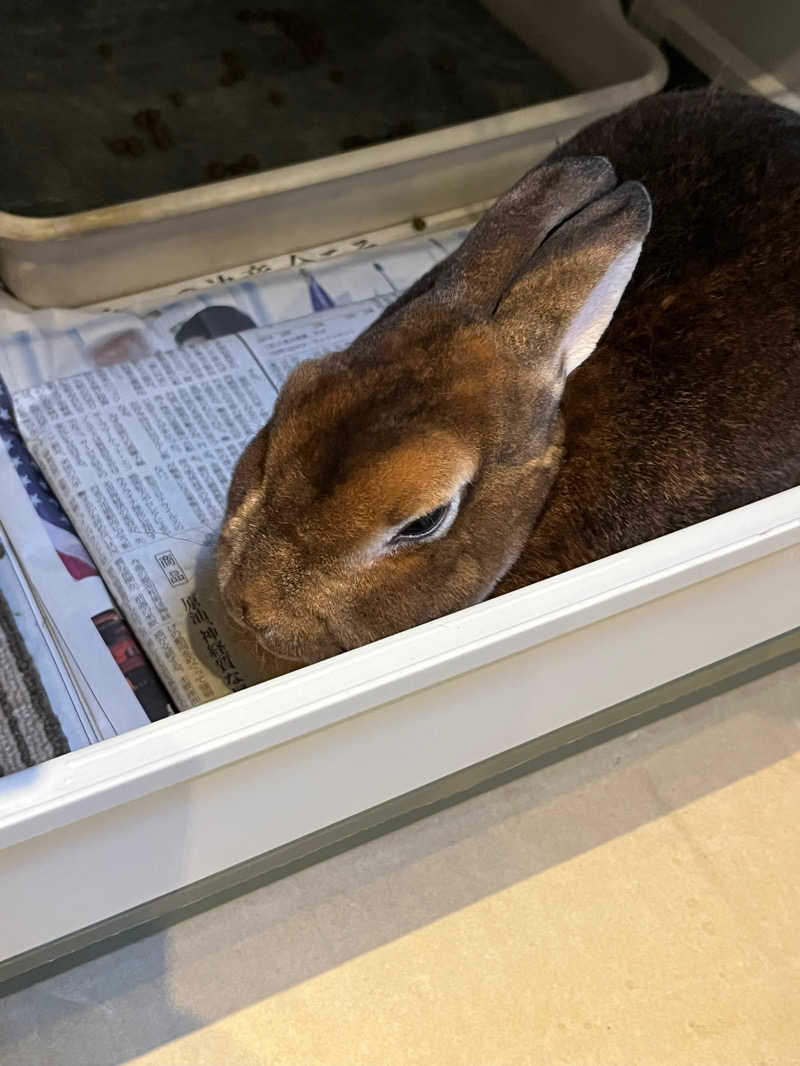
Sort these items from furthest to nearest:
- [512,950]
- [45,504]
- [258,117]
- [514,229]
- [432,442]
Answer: [258,117], [45,504], [512,950], [514,229], [432,442]

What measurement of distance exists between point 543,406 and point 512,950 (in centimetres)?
51

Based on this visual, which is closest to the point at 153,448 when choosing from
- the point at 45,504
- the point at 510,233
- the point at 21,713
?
the point at 45,504

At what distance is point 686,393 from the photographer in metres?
0.89

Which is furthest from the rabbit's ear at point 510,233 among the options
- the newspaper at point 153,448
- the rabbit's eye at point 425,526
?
the newspaper at point 153,448

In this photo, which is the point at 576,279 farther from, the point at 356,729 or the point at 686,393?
the point at 356,729

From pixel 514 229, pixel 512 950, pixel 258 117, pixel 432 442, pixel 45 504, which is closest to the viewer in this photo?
pixel 432 442

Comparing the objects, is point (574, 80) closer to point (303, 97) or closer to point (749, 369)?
point (303, 97)

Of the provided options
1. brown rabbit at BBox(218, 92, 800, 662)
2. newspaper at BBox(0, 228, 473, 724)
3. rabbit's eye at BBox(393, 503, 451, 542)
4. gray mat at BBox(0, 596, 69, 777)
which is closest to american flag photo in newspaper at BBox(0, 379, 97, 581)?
newspaper at BBox(0, 228, 473, 724)

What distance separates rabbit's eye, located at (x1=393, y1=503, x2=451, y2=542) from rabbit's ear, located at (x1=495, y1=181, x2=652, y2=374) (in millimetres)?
133

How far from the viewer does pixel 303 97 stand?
5.21 ft

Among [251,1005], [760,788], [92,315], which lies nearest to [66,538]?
[92,315]

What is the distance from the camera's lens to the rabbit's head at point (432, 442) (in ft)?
2.49

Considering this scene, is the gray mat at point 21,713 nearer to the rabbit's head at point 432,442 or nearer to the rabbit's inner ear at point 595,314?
the rabbit's head at point 432,442

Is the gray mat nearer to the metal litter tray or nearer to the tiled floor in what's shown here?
the tiled floor
